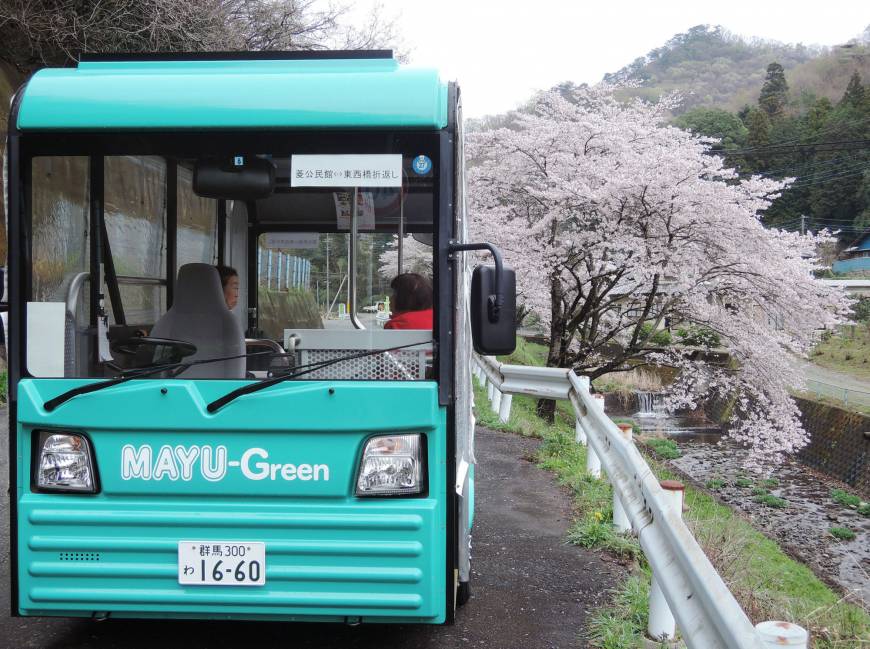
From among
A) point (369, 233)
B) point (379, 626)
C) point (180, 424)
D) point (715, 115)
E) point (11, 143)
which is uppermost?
point (715, 115)

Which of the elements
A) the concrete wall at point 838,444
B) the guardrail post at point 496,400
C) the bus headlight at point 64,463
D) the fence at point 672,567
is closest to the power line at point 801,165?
the concrete wall at point 838,444

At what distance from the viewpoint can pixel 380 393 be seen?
324 centimetres

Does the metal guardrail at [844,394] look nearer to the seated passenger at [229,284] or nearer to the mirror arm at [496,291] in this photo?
the seated passenger at [229,284]

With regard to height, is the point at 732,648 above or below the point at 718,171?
below

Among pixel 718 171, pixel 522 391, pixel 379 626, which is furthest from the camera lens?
pixel 718 171

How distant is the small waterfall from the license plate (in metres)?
26.1

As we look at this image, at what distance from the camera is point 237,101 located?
3.26 m

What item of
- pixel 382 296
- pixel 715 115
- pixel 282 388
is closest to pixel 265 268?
pixel 382 296

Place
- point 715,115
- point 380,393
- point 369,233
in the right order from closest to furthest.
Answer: point 380,393
point 369,233
point 715,115

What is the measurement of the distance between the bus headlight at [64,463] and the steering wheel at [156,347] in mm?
448

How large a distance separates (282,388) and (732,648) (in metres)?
1.83

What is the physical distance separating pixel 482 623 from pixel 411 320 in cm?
173

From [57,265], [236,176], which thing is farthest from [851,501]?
[57,265]

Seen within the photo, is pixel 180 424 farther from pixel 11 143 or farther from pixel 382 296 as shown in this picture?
pixel 11 143
